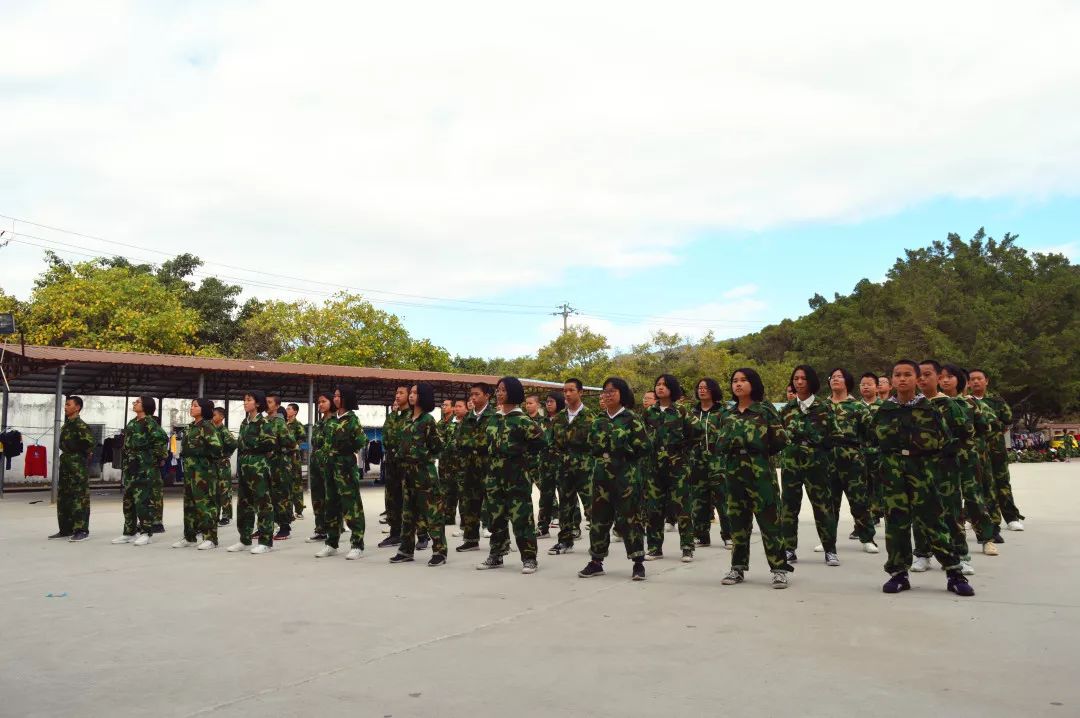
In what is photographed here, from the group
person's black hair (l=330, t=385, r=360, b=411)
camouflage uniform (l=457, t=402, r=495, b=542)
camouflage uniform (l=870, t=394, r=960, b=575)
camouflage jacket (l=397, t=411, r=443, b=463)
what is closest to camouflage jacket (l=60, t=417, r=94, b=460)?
person's black hair (l=330, t=385, r=360, b=411)

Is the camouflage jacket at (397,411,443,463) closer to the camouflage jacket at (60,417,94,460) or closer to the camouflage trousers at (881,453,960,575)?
the camouflage trousers at (881,453,960,575)

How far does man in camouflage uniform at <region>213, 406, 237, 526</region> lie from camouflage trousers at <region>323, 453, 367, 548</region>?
1.61 m

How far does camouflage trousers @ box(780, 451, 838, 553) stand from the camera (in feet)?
25.9

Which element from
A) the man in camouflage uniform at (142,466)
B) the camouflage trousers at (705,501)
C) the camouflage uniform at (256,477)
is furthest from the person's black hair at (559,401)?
the man in camouflage uniform at (142,466)

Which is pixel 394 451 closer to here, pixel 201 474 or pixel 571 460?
pixel 571 460

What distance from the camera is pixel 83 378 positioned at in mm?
21203

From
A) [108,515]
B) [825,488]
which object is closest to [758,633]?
[825,488]

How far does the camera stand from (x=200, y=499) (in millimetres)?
9555

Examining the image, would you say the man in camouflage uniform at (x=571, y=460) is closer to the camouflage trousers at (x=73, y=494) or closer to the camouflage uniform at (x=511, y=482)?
the camouflage uniform at (x=511, y=482)

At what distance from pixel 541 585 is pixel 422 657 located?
2402 millimetres

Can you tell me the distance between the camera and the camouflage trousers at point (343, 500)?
8.73 metres

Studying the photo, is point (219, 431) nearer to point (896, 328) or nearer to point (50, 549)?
point (50, 549)

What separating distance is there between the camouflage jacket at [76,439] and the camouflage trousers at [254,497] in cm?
232

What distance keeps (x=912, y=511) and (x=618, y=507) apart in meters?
2.23
